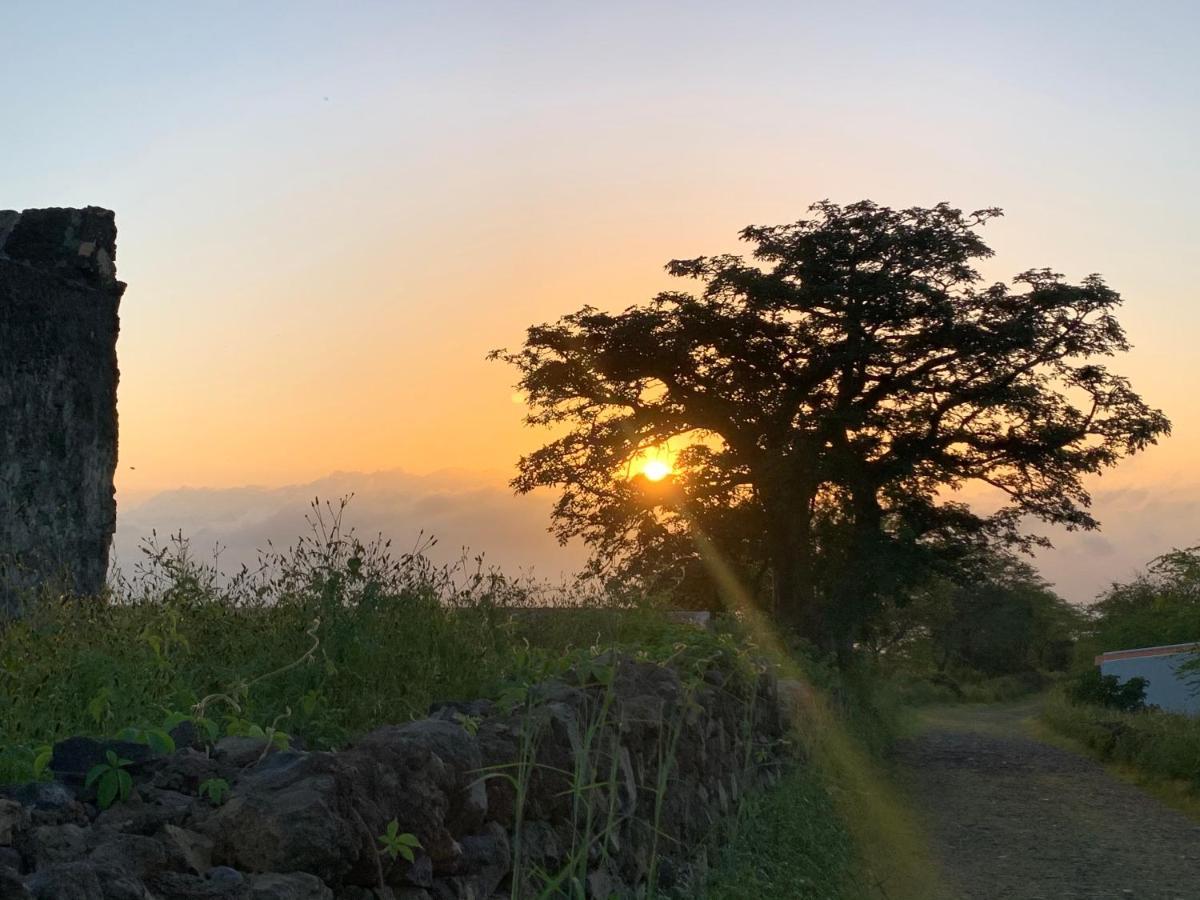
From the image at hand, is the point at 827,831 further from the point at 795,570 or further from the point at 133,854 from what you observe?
the point at 795,570

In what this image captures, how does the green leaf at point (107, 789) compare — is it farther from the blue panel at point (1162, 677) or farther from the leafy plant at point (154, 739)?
the blue panel at point (1162, 677)

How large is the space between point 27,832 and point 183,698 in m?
2.05

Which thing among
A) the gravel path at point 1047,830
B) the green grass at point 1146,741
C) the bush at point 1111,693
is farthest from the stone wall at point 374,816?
the bush at point 1111,693

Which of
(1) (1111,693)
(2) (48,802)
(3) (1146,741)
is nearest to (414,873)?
(2) (48,802)

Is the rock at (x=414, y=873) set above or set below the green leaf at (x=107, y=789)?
below

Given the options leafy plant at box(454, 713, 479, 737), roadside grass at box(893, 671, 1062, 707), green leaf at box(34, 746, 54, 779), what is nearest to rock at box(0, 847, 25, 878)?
green leaf at box(34, 746, 54, 779)

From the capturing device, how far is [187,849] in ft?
10.3

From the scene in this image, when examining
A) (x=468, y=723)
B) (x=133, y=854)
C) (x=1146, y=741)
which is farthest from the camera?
(x=1146, y=741)

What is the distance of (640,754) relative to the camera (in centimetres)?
634

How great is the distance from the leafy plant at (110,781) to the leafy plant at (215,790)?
7.9 inches

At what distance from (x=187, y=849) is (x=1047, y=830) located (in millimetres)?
11879

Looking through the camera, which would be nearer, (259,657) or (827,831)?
(259,657)

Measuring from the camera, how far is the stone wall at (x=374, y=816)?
9.84 feet

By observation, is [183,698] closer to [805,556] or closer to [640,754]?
[640,754]
